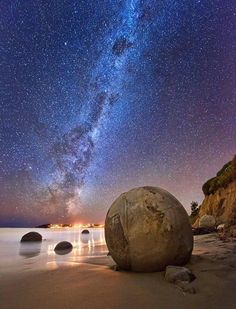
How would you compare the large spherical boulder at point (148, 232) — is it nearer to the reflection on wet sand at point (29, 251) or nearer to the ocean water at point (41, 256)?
the ocean water at point (41, 256)

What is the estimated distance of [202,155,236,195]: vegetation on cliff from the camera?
77.5 feet

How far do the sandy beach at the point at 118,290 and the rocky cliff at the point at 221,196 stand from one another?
17945 mm

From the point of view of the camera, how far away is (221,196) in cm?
2511

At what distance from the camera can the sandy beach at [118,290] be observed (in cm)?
369

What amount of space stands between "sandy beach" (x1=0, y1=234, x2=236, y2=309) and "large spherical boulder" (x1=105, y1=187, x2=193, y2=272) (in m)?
0.29

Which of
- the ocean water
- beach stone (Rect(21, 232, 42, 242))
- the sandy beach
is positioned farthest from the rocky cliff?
the sandy beach

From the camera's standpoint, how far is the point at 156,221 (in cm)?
555

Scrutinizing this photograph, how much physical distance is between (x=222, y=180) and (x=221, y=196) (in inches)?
56.6

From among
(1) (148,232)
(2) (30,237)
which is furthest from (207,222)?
(1) (148,232)

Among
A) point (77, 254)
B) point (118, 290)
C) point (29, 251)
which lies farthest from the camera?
point (29, 251)

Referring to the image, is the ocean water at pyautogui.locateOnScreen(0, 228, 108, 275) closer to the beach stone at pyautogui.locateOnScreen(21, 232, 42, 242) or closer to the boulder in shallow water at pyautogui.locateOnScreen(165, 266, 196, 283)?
the boulder in shallow water at pyautogui.locateOnScreen(165, 266, 196, 283)

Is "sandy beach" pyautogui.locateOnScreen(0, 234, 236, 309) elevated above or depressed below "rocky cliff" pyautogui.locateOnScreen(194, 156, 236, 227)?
below

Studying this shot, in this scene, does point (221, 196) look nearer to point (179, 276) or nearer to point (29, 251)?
point (29, 251)

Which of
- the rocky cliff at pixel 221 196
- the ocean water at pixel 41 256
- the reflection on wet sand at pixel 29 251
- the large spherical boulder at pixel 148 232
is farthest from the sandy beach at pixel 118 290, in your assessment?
the rocky cliff at pixel 221 196
